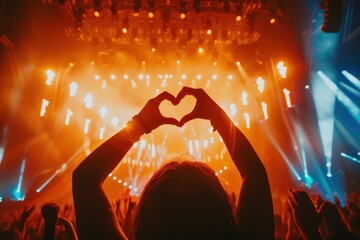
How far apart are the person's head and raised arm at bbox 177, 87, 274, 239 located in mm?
73

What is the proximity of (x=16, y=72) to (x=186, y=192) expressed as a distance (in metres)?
13.0

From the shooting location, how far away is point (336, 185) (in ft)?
46.1

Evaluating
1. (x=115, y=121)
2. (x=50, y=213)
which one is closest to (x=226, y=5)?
(x=50, y=213)

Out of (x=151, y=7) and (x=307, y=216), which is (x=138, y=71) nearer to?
(x=151, y=7)

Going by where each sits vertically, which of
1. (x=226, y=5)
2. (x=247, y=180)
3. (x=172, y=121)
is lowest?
(x=247, y=180)

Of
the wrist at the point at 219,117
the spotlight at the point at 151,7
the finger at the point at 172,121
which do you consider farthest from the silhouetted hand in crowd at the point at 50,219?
the spotlight at the point at 151,7

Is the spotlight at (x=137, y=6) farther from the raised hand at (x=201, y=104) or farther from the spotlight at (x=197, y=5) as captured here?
the raised hand at (x=201, y=104)

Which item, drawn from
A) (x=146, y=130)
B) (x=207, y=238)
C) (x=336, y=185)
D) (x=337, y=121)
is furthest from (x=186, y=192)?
(x=336, y=185)

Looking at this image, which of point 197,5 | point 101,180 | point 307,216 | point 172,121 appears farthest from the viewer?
point 197,5

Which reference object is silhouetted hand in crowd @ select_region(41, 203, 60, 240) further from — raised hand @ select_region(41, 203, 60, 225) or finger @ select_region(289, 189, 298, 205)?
finger @ select_region(289, 189, 298, 205)

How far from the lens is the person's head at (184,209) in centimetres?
86

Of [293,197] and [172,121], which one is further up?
[172,121]

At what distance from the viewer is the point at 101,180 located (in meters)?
1.08

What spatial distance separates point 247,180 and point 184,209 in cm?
40
